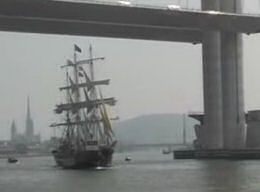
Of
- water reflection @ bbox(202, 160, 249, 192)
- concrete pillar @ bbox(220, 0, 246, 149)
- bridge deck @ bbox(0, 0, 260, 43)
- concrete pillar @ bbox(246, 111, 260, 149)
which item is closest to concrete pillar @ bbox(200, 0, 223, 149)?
concrete pillar @ bbox(220, 0, 246, 149)

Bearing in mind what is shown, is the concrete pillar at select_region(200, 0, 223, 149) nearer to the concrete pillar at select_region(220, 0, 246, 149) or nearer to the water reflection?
the concrete pillar at select_region(220, 0, 246, 149)

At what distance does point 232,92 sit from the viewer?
3295 inches

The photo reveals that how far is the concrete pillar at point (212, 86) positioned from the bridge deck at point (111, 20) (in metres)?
1.62

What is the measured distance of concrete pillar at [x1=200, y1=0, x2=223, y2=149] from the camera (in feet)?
270

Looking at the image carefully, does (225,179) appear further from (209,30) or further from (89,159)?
(209,30)

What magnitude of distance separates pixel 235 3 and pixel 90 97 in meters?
17.2

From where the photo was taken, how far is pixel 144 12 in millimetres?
78688

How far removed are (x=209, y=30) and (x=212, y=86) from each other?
17.9 ft

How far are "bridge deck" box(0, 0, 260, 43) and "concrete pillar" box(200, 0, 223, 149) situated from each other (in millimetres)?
1623

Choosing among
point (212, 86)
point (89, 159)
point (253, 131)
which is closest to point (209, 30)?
point (212, 86)

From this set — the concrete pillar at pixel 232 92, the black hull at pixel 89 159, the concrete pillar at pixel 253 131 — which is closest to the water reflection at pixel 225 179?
the black hull at pixel 89 159

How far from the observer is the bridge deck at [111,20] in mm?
75125

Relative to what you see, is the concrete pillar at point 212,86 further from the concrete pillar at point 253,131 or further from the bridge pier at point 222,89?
the concrete pillar at point 253,131

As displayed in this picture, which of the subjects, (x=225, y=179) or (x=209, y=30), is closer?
(x=225, y=179)
